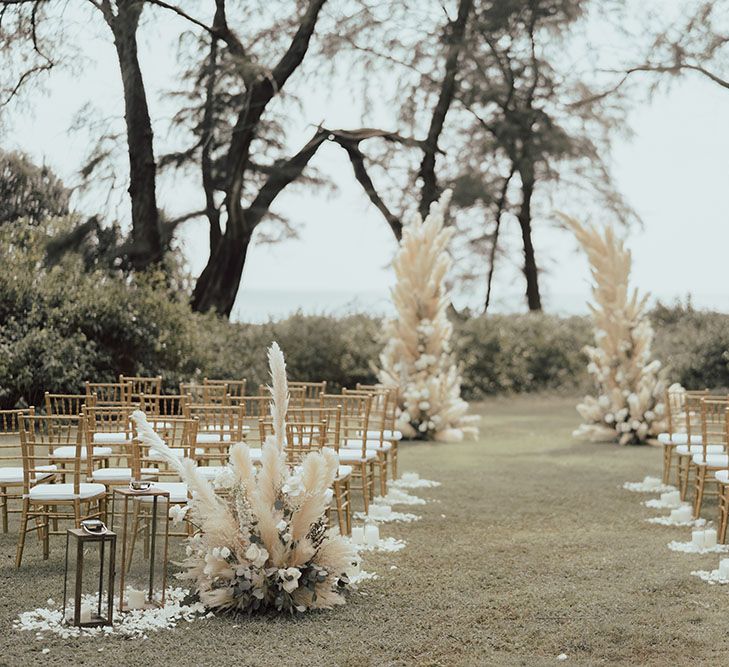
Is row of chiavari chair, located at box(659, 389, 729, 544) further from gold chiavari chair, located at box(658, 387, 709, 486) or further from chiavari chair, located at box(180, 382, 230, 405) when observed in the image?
chiavari chair, located at box(180, 382, 230, 405)

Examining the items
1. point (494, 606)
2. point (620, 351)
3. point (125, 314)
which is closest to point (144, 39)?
point (125, 314)

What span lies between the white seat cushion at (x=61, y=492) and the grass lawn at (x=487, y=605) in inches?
16.4

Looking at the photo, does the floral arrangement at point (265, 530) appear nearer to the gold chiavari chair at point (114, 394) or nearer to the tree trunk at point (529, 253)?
the gold chiavari chair at point (114, 394)

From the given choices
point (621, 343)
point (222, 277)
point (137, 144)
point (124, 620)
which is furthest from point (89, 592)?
point (222, 277)

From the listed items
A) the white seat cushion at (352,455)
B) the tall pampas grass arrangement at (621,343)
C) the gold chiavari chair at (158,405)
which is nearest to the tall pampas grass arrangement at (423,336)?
the tall pampas grass arrangement at (621,343)

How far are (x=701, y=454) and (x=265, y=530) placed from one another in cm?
402

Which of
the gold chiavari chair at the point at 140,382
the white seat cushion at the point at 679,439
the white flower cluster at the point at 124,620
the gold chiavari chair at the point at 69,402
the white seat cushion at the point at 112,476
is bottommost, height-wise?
the white flower cluster at the point at 124,620

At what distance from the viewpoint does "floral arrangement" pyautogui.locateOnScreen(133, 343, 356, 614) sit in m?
4.89

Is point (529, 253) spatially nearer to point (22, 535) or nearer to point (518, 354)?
point (518, 354)

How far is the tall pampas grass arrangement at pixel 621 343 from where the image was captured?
1202 cm

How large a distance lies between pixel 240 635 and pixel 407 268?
7.85m

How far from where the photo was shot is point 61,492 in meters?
5.59

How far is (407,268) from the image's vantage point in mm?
12156

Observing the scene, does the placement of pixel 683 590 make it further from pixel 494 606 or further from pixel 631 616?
pixel 494 606
